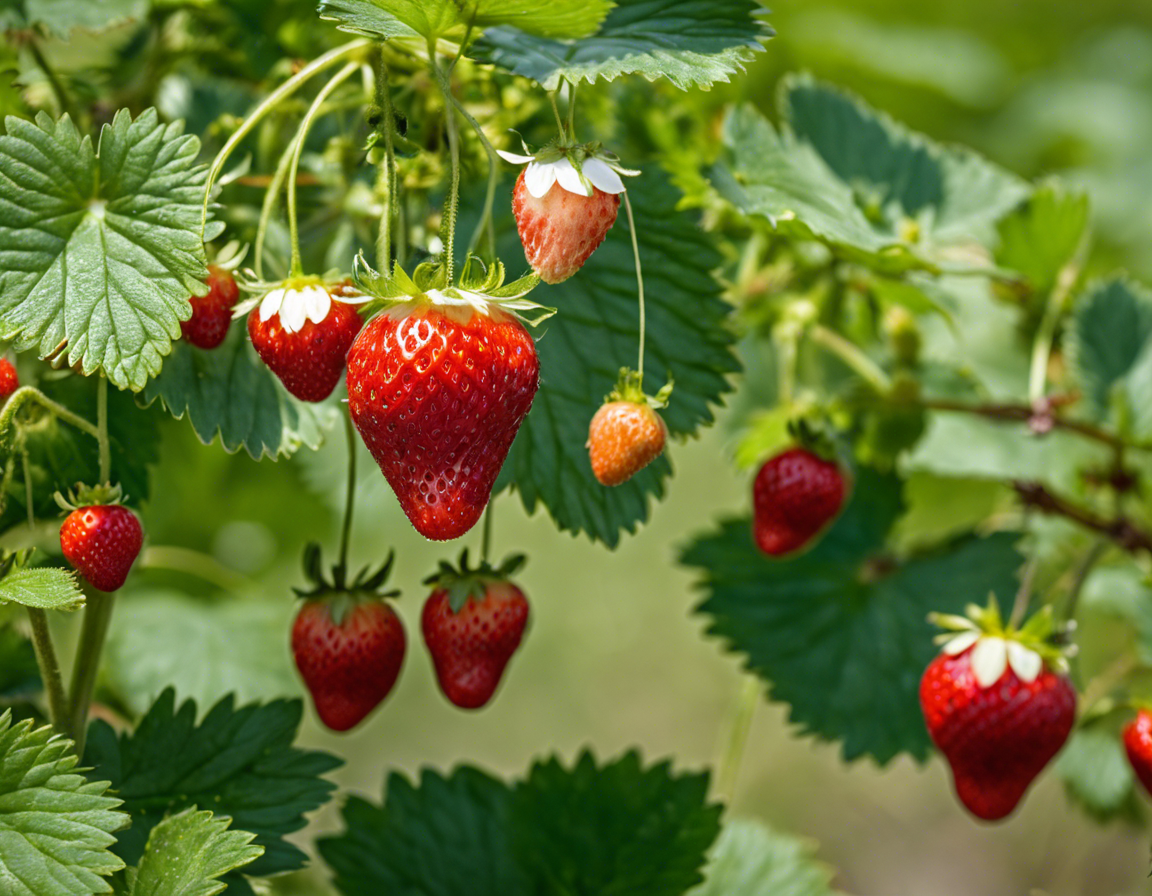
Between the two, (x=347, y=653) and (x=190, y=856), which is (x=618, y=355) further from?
(x=190, y=856)

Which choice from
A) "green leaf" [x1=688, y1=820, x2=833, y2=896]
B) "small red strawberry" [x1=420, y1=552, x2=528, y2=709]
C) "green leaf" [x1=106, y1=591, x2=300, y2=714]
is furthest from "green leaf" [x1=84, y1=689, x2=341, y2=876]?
"green leaf" [x1=688, y1=820, x2=833, y2=896]

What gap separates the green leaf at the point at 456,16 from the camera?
1.98 feet

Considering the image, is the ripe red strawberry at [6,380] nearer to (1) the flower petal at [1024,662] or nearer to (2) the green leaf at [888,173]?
(2) the green leaf at [888,173]

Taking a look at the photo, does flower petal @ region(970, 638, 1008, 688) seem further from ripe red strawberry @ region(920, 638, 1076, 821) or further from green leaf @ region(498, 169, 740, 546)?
green leaf @ region(498, 169, 740, 546)

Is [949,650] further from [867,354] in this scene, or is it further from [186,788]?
[186,788]

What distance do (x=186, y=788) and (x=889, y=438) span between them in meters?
0.75

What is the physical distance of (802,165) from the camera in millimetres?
993

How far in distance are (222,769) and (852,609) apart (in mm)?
652

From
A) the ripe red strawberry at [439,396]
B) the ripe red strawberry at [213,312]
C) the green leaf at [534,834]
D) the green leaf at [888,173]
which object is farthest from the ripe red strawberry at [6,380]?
the green leaf at [888,173]

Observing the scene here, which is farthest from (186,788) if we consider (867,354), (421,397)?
(867,354)

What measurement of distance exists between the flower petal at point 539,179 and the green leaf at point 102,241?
0.20 meters

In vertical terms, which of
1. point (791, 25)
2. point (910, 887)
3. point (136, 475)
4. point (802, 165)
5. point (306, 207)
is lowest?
point (910, 887)

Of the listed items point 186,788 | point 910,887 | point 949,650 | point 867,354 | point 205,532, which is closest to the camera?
point 186,788

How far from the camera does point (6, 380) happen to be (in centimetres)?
65
